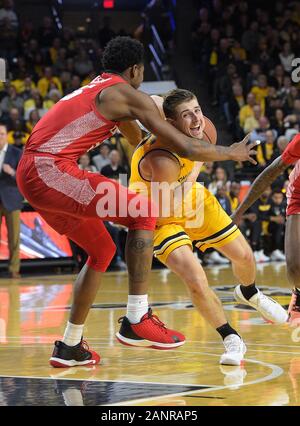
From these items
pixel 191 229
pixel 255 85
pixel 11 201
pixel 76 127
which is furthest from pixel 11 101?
pixel 76 127

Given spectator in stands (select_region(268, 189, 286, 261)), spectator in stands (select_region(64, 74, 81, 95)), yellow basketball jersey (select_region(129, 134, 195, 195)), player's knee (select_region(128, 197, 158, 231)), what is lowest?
spectator in stands (select_region(268, 189, 286, 261))

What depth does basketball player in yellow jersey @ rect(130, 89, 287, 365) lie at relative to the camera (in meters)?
6.14

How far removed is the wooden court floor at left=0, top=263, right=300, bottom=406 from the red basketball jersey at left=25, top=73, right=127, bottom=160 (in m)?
1.34

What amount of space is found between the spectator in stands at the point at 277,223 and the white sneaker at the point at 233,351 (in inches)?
425

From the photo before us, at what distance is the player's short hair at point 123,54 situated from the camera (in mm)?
5973

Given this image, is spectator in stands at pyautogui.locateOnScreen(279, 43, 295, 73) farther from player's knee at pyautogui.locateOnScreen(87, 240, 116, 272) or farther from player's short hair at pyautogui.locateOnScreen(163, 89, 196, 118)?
player's knee at pyautogui.locateOnScreen(87, 240, 116, 272)

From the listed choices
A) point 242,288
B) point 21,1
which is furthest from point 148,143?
point 21,1

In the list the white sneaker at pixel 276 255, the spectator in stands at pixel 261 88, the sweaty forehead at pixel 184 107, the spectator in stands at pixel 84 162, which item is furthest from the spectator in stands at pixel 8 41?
the sweaty forehead at pixel 184 107

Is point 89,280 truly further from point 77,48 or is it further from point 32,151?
point 77,48

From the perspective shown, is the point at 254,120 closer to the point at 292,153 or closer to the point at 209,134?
the point at 292,153

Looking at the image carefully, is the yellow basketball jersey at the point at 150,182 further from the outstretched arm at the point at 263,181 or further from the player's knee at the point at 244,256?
the outstretched arm at the point at 263,181

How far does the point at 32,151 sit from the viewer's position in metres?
5.97

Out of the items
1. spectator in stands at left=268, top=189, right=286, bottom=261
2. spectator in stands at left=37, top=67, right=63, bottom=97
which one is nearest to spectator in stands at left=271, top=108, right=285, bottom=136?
spectator in stands at left=268, top=189, right=286, bottom=261
